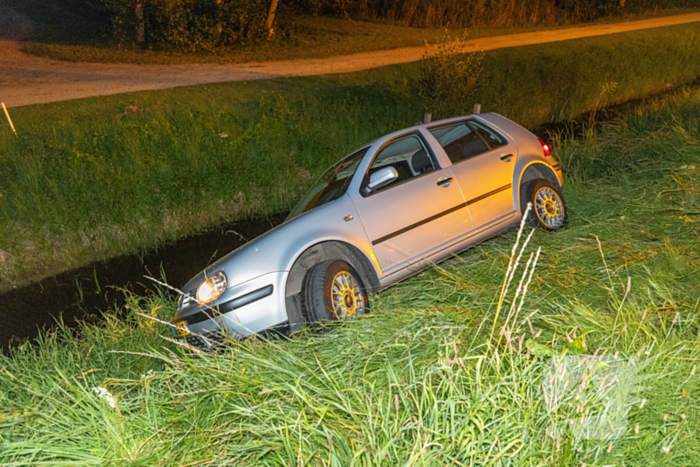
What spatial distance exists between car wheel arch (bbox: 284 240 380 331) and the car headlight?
1.84ft

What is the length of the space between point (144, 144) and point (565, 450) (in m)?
8.62

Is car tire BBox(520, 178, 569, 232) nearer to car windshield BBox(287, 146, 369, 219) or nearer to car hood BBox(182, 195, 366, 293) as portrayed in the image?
car windshield BBox(287, 146, 369, 219)

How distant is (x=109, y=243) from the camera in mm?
Answer: 8914

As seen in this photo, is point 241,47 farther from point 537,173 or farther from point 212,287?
point 212,287

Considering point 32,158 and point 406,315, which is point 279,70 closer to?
point 32,158

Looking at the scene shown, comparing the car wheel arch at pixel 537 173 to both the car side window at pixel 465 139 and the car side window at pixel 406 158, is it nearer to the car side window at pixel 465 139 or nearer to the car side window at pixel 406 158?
the car side window at pixel 465 139

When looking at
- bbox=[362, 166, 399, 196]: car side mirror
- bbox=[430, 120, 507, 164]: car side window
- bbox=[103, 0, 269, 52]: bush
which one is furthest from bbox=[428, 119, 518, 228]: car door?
bbox=[103, 0, 269, 52]: bush

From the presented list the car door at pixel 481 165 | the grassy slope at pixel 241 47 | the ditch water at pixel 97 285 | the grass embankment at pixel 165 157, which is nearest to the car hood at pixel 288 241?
the car door at pixel 481 165

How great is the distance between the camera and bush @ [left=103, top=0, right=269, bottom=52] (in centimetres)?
1958

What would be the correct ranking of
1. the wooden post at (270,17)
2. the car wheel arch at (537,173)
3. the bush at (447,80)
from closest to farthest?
the car wheel arch at (537,173) < the bush at (447,80) < the wooden post at (270,17)

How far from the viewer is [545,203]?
20.9 feet

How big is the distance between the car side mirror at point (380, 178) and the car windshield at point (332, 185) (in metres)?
0.29

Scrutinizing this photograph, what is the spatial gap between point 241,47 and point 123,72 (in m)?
5.60

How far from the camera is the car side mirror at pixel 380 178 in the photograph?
5.04 m
